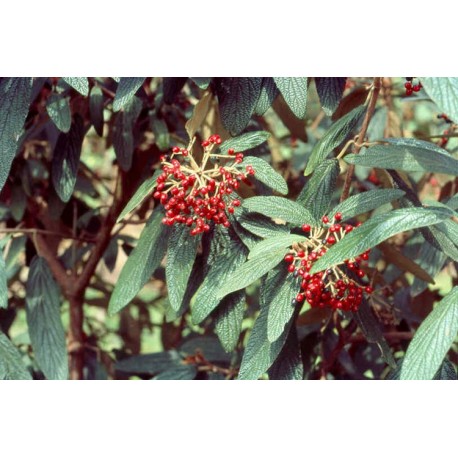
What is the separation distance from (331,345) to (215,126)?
2.17 feet

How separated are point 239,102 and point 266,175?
0.19m

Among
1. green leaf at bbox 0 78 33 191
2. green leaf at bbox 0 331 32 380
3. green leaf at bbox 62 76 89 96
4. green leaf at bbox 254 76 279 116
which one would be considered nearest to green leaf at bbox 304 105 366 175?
green leaf at bbox 254 76 279 116

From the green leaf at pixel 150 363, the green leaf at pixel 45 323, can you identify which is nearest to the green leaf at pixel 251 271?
the green leaf at pixel 45 323

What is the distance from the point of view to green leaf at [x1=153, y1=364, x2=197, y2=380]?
5.60 feet

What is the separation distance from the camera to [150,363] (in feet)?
5.98

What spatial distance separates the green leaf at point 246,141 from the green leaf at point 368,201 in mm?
165

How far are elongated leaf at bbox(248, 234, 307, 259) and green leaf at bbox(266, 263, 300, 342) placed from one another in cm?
6

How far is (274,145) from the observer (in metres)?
2.36

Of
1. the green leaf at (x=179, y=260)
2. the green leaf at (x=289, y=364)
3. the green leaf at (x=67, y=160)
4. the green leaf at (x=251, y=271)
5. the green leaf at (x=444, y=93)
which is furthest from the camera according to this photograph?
the green leaf at (x=67, y=160)

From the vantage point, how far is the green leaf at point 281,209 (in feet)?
3.73

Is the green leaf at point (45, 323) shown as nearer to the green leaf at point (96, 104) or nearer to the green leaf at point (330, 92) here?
the green leaf at point (96, 104)

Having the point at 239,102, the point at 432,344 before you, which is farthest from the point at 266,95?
the point at 432,344

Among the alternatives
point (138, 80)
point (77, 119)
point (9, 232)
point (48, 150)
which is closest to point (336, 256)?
point (138, 80)

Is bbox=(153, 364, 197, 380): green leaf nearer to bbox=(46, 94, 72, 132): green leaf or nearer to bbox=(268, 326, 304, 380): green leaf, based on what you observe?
bbox=(268, 326, 304, 380): green leaf
